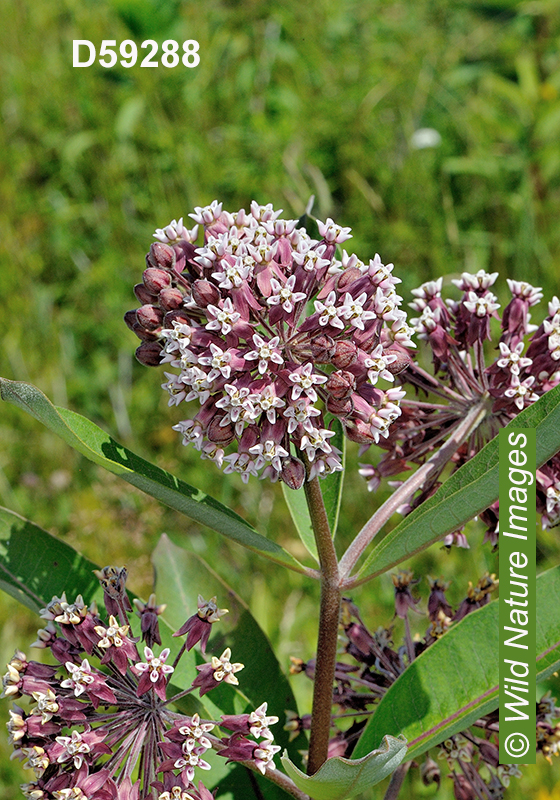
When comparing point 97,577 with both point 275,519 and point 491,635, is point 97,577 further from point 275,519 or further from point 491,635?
point 275,519

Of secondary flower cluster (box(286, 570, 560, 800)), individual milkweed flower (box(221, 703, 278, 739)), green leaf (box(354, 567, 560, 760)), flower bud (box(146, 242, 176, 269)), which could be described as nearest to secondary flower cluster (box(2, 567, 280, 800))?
individual milkweed flower (box(221, 703, 278, 739))

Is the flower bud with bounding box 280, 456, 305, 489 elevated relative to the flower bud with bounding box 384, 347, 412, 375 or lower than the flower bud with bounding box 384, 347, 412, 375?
lower

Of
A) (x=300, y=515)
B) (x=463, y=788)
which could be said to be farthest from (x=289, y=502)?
(x=463, y=788)

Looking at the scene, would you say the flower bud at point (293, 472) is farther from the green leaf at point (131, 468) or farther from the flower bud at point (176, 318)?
the flower bud at point (176, 318)

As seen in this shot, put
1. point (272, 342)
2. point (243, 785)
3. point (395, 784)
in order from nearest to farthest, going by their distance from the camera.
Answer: point (272, 342) < point (395, 784) < point (243, 785)

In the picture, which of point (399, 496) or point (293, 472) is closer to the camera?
point (293, 472)

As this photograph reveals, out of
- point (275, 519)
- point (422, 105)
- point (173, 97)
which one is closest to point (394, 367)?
point (275, 519)

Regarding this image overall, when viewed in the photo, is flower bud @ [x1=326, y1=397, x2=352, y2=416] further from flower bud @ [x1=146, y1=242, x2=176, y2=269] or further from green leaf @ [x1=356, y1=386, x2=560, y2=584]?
flower bud @ [x1=146, y1=242, x2=176, y2=269]

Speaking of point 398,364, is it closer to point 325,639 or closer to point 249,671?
point 325,639
